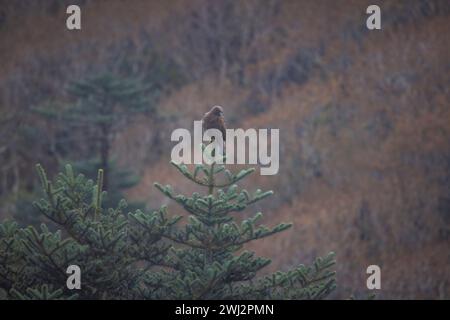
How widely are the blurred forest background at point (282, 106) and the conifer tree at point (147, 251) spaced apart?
12.7 m

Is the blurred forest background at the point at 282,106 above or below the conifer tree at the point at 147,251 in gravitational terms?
above

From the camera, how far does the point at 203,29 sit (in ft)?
104

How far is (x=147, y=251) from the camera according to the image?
8.53 m

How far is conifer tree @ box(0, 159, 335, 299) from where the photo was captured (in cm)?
812

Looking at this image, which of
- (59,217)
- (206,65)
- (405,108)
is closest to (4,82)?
(206,65)

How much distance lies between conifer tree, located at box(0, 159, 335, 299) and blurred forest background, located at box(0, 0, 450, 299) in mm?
12728

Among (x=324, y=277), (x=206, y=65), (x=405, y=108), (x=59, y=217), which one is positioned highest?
(x=206, y=65)

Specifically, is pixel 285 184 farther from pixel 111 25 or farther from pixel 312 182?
pixel 111 25

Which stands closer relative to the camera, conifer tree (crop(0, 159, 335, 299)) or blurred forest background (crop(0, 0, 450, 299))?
conifer tree (crop(0, 159, 335, 299))

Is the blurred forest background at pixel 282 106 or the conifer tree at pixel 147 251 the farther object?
the blurred forest background at pixel 282 106

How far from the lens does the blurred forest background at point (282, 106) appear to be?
Result: 77.0 feet

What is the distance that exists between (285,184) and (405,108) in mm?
4361

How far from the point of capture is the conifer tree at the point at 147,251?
812 cm

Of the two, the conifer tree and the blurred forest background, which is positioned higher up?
the blurred forest background
